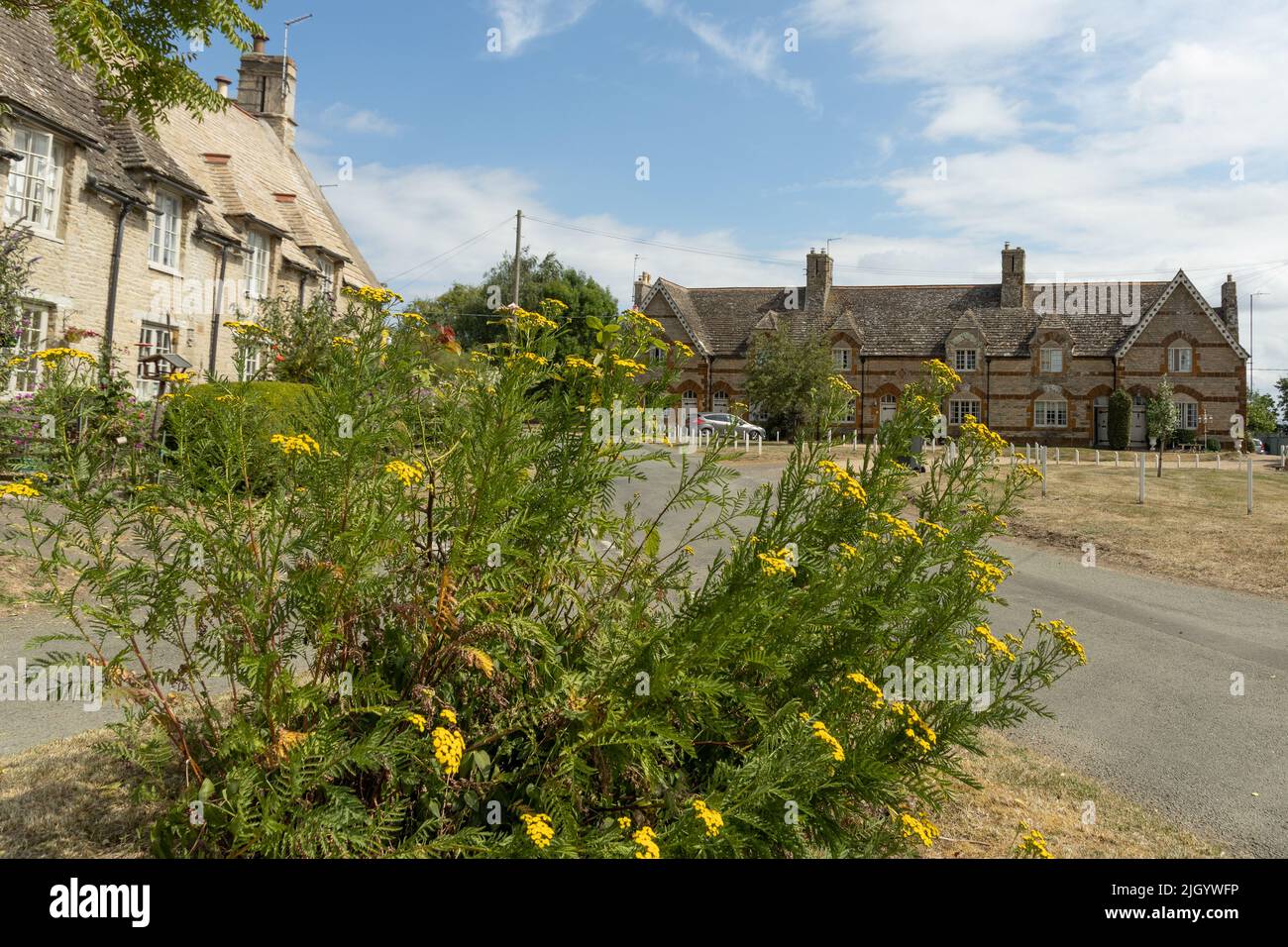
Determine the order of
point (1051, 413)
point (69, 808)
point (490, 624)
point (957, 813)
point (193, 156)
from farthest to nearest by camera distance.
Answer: point (1051, 413), point (193, 156), point (957, 813), point (69, 808), point (490, 624)

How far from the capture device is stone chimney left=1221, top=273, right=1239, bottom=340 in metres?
46.9

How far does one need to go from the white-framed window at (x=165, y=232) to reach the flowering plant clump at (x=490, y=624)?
794 inches

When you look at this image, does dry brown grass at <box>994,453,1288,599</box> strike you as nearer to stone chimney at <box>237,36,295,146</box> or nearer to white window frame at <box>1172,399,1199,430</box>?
white window frame at <box>1172,399,1199,430</box>

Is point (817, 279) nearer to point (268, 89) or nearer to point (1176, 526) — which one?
point (268, 89)

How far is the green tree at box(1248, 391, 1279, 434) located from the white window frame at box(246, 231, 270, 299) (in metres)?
93.2

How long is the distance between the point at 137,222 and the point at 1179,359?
49.8 meters

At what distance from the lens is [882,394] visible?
166 ft

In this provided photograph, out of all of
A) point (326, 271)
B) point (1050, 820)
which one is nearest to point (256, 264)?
point (326, 271)

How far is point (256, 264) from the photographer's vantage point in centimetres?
2483

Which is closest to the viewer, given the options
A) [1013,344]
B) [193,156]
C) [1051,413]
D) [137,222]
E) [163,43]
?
[163,43]

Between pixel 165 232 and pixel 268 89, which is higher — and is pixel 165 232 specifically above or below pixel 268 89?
below

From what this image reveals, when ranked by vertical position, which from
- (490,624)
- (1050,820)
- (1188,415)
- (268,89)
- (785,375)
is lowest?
(1050,820)

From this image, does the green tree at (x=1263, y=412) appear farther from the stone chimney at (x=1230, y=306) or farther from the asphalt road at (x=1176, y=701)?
the asphalt road at (x=1176, y=701)
